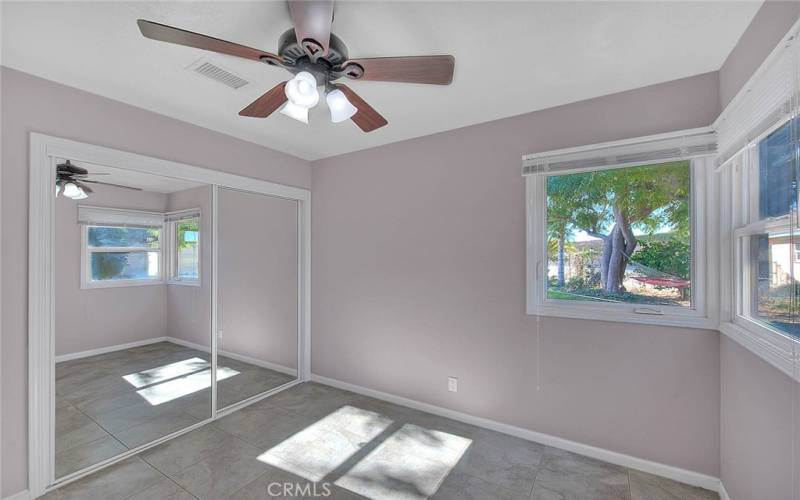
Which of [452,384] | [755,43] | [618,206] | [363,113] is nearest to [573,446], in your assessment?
[452,384]

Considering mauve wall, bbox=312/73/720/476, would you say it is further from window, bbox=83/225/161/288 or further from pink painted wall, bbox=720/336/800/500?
window, bbox=83/225/161/288

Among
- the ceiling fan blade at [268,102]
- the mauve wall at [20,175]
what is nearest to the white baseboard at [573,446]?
the mauve wall at [20,175]

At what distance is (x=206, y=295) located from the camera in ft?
9.23

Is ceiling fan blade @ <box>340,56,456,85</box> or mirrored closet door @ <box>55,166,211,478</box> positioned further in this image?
mirrored closet door @ <box>55,166,211,478</box>

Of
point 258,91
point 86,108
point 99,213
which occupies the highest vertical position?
point 258,91

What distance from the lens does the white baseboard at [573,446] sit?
77.2 inches

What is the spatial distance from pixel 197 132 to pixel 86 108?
0.68 meters

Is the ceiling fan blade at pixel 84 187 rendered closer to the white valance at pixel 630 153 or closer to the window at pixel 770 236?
the white valance at pixel 630 153

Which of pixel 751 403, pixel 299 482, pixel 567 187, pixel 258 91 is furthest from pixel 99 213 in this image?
pixel 751 403

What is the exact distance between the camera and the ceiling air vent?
1891 mm

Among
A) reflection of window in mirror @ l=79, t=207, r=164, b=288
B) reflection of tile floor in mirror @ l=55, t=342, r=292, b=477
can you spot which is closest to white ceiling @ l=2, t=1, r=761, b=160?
reflection of window in mirror @ l=79, t=207, r=164, b=288

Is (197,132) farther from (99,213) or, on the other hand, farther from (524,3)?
(524,3)

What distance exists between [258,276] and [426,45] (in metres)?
2.58

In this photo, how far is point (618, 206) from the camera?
2242mm
